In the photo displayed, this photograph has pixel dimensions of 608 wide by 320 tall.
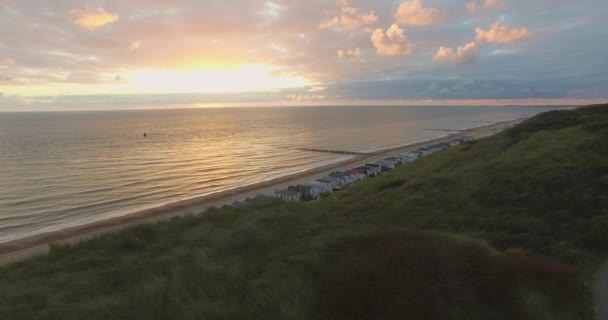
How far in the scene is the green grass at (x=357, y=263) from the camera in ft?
21.0

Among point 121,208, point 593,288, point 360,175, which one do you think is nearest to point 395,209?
Result: point 593,288

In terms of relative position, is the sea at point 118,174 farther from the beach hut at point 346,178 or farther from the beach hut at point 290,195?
the beach hut at point 346,178

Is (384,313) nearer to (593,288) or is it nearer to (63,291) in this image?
(593,288)

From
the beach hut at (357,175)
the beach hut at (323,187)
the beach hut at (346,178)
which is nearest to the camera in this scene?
the beach hut at (323,187)

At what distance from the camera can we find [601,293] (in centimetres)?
760

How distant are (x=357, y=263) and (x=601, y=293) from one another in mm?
5504

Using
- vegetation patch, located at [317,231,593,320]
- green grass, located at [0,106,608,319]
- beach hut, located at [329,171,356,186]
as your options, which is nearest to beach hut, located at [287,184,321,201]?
beach hut, located at [329,171,356,186]

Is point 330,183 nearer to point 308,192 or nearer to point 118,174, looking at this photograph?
point 308,192

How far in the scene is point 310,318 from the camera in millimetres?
5941

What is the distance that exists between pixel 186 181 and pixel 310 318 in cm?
3884

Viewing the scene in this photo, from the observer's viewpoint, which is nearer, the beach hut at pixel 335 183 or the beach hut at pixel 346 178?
the beach hut at pixel 335 183

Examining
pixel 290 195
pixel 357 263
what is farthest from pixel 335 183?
pixel 357 263

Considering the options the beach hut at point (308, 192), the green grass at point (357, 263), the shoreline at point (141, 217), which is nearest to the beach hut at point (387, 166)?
the shoreline at point (141, 217)

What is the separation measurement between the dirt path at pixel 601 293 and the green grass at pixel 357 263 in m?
0.19
